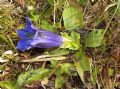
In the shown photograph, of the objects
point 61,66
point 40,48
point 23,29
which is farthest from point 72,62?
point 23,29

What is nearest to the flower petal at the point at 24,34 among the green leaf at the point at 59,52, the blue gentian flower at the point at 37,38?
the blue gentian flower at the point at 37,38

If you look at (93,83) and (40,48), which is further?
(40,48)

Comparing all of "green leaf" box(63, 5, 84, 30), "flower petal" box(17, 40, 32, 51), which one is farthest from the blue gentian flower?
"green leaf" box(63, 5, 84, 30)

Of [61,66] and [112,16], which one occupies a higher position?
[112,16]

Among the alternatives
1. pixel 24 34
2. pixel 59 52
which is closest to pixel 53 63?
pixel 59 52

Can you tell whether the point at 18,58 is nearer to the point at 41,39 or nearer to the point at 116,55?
the point at 41,39

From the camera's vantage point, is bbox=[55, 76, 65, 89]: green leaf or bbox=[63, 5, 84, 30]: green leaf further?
bbox=[63, 5, 84, 30]: green leaf

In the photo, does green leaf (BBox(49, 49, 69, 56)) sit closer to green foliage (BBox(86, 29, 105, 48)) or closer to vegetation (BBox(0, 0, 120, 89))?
vegetation (BBox(0, 0, 120, 89))
